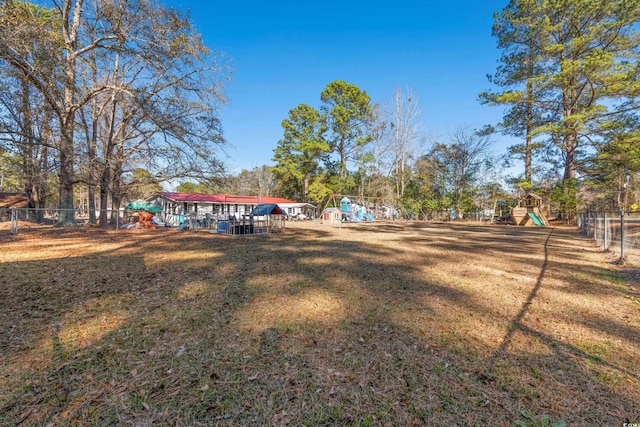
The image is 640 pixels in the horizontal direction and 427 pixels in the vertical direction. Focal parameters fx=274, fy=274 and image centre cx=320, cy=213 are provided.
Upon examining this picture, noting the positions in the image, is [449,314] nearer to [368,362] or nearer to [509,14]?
[368,362]

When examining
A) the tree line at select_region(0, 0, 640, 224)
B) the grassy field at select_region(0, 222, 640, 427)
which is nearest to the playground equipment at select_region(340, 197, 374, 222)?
the tree line at select_region(0, 0, 640, 224)

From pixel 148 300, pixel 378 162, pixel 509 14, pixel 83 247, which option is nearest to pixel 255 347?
pixel 148 300

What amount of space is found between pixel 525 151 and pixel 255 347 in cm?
3504

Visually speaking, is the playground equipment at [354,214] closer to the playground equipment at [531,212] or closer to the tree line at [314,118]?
the tree line at [314,118]

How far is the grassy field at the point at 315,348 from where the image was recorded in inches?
98.0

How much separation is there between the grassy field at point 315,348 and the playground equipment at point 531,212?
961 inches

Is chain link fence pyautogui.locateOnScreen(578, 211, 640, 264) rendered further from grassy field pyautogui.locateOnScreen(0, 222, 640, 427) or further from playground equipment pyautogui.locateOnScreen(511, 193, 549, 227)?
playground equipment pyautogui.locateOnScreen(511, 193, 549, 227)

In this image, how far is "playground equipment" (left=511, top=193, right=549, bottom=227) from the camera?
27125mm

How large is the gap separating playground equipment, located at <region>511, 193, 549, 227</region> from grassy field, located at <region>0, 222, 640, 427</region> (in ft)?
80.1

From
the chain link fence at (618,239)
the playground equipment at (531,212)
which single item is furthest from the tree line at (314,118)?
the chain link fence at (618,239)

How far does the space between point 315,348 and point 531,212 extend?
3222 cm

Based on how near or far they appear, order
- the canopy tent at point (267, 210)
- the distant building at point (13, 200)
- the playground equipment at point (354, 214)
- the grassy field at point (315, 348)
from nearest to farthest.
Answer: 1. the grassy field at point (315, 348)
2. the canopy tent at point (267, 210)
3. the distant building at point (13, 200)
4. the playground equipment at point (354, 214)

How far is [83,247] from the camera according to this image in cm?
1063

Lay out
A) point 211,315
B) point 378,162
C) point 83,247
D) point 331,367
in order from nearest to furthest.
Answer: point 331,367
point 211,315
point 83,247
point 378,162
